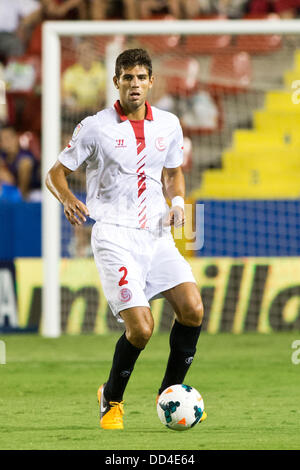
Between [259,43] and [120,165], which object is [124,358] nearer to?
[120,165]

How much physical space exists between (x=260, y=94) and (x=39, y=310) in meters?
4.13

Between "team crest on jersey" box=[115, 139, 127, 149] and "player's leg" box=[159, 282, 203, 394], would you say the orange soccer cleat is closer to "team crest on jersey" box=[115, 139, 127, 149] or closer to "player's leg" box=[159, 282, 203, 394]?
"player's leg" box=[159, 282, 203, 394]

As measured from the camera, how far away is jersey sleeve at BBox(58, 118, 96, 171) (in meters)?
6.17

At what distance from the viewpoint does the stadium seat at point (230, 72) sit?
13.1 meters

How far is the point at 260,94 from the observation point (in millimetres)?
13711

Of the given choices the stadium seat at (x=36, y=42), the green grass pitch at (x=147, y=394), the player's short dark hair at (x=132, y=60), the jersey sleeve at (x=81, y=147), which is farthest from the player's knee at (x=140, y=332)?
the stadium seat at (x=36, y=42)

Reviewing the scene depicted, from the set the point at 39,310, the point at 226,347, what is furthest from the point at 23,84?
the point at 226,347

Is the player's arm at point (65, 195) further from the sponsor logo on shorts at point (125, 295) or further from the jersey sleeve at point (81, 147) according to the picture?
the sponsor logo on shorts at point (125, 295)

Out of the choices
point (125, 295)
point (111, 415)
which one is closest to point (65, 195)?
point (125, 295)

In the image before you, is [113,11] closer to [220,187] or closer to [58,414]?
[220,187]

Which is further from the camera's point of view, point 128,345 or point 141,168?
point 141,168

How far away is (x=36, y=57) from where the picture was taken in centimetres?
1512

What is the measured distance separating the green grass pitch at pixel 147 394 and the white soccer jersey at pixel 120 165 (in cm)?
119

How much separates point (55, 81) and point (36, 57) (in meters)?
3.80
